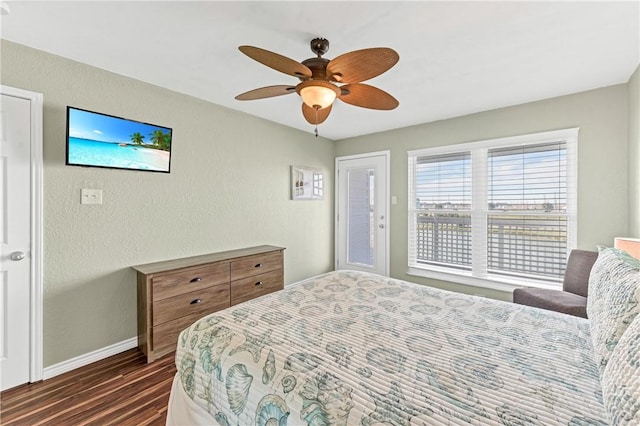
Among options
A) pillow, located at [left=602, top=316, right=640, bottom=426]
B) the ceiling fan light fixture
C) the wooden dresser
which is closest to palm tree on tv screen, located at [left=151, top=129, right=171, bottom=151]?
the wooden dresser

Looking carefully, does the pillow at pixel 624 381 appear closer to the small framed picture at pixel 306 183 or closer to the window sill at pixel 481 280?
the window sill at pixel 481 280

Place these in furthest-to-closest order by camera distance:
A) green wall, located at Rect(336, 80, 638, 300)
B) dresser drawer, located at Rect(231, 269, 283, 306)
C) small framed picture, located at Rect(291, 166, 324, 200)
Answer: small framed picture, located at Rect(291, 166, 324, 200), dresser drawer, located at Rect(231, 269, 283, 306), green wall, located at Rect(336, 80, 638, 300)

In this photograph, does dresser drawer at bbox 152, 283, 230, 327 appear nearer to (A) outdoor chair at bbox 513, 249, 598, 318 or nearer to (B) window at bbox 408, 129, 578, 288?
(B) window at bbox 408, 129, 578, 288

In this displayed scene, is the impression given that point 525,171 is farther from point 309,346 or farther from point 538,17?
point 309,346

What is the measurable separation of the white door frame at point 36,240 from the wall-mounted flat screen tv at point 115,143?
0.17 m

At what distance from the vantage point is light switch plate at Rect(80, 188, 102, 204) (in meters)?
2.21

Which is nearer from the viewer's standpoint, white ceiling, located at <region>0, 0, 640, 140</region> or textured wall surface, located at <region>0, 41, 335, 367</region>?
white ceiling, located at <region>0, 0, 640, 140</region>

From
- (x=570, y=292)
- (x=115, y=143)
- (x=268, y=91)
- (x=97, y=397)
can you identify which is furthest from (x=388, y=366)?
(x=115, y=143)

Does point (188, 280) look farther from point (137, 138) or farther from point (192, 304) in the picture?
point (137, 138)

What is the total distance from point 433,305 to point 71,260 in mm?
2702

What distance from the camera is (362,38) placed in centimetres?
185

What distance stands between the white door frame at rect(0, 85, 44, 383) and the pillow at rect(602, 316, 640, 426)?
3088mm

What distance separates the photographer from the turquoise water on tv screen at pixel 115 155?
213cm

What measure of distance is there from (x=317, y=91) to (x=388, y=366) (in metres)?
1.52
